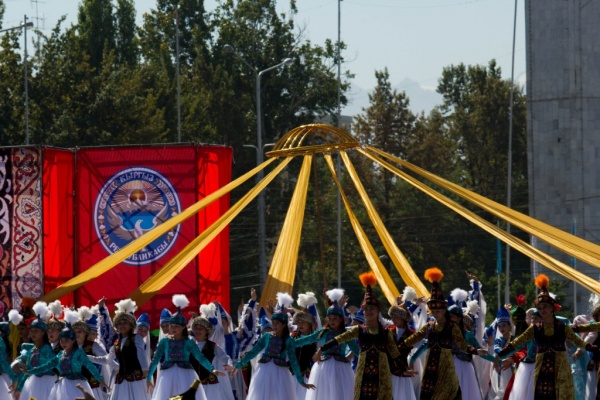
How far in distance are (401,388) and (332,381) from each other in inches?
36.6

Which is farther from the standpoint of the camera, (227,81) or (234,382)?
(227,81)

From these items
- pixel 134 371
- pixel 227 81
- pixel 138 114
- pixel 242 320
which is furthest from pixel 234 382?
pixel 227 81

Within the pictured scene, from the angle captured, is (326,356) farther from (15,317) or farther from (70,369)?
(15,317)

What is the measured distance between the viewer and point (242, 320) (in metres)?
22.0

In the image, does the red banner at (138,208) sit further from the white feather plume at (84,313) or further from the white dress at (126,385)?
the white dress at (126,385)

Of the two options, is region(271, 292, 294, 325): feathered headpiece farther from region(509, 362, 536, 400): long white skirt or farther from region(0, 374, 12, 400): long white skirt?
region(0, 374, 12, 400): long white skirt

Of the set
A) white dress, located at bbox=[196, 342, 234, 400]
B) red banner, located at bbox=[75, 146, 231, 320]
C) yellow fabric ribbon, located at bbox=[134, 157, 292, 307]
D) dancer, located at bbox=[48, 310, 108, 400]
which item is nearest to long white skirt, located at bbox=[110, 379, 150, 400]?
dancer, located at bbox=[48, 310, 108, 400]

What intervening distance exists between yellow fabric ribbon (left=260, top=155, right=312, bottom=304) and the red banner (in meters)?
5.69

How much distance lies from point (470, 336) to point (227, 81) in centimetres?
4325

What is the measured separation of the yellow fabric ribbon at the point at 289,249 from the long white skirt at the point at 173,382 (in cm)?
399

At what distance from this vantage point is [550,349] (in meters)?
17.1

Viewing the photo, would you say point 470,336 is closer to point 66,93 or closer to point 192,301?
point 192,301

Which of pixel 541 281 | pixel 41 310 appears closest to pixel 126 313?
pixel 41 310

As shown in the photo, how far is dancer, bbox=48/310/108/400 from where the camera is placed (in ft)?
56.7
